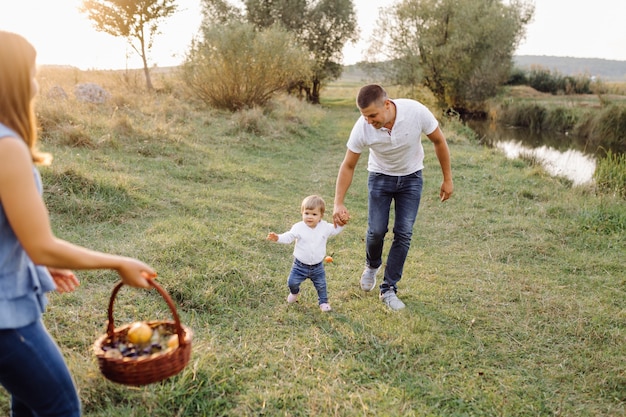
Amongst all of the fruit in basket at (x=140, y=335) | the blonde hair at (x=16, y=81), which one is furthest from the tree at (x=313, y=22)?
the blonde hair at (x=16, y=81)

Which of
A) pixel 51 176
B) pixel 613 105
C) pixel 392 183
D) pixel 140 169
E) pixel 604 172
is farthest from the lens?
pixel 613 105

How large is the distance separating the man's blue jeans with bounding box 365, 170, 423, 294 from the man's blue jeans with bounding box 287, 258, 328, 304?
2.17ft

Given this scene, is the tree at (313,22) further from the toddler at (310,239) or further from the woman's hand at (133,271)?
the woman's hand at (133,271)

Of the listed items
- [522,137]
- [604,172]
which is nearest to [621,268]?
[604,172]

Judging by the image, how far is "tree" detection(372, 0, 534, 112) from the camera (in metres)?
25.5

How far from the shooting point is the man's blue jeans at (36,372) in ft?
5.22

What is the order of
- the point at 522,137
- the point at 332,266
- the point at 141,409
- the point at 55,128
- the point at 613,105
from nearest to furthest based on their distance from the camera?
1. the point at 141,409
2. the point at 332,266
3. the point at 55,128
4. the point at 613,105
5. the point at 522,137

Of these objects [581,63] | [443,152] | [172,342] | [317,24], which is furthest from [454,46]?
[581,63]

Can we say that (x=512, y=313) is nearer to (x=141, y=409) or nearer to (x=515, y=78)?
(x=141, y=409)

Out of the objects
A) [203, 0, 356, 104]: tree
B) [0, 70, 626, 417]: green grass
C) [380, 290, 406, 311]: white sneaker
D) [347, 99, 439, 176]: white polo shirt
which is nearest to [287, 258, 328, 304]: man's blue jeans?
[0, 70, 626, 417]: green grass

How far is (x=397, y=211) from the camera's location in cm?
456

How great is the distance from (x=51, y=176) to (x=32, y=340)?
5668 mm

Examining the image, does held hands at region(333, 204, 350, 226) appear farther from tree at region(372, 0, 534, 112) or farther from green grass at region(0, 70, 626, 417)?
tree at region(372, 0, 534, 112)

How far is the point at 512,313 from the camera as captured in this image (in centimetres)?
458
